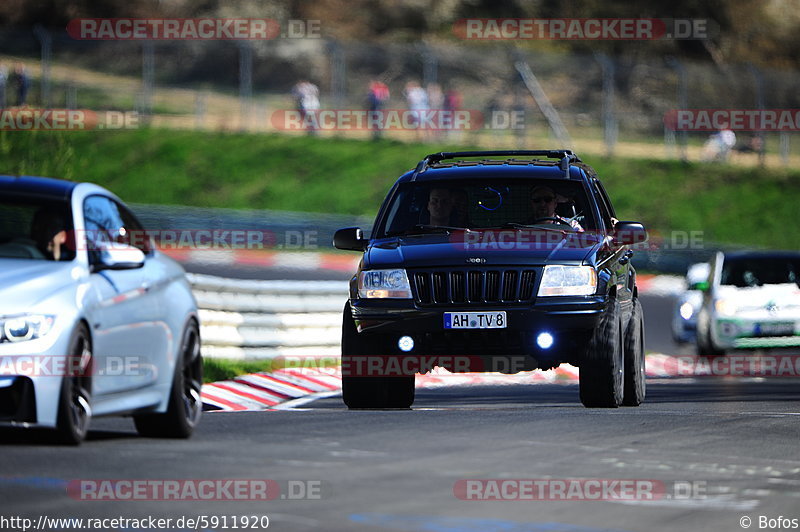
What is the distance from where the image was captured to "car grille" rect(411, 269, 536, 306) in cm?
1312

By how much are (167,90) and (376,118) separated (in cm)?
895

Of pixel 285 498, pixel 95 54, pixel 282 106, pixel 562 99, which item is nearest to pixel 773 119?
pixel 562 99

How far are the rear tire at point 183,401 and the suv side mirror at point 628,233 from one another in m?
4.33

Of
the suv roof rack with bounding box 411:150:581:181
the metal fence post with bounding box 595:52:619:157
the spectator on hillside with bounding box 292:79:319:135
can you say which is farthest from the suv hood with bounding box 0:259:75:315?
the spectator on hillside with bounding box 292:79:319:135

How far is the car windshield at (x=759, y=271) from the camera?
2359 cm

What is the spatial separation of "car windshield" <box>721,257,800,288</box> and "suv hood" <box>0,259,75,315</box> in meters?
15.2

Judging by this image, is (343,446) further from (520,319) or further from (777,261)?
(777,261)

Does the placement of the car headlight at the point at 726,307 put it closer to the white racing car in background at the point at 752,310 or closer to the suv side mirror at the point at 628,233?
the white racing car in background at the point at 752,310

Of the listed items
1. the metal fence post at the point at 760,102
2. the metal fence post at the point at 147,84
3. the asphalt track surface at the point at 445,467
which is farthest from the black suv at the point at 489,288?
the metal fence post at the point at 147,84

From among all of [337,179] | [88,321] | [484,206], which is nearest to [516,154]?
[484,206]

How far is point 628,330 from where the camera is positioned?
14.4m

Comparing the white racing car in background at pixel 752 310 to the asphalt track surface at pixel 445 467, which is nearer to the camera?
the asphalt track surface at pixel 445 467

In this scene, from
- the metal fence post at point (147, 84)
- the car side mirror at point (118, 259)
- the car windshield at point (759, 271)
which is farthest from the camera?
the metal fence post at point (147, 84)

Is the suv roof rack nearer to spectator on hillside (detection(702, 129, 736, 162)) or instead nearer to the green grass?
the green grass
